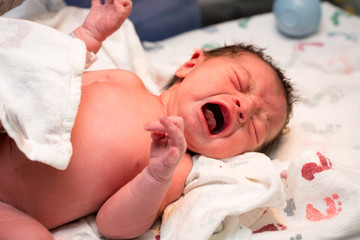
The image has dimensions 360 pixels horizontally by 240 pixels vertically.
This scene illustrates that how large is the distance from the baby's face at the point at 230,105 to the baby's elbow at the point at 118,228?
249 mm

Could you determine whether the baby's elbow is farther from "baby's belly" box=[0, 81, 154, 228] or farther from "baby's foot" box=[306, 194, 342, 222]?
"baby's foot" box=[306, 194, 342, 222]

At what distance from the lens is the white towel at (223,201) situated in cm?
90

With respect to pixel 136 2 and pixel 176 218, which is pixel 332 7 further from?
pixel 176 218

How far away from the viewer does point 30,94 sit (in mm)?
845

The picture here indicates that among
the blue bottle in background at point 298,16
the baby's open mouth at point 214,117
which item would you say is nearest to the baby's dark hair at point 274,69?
the baby's open mouth at point 214,117

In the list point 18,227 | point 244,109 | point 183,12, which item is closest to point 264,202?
point 244,109

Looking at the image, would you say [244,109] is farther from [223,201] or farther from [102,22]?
[102,22]

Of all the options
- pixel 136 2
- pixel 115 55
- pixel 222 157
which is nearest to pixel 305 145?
pixel 222 157

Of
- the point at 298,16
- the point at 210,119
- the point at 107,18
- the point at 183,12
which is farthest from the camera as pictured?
the point at 183,12

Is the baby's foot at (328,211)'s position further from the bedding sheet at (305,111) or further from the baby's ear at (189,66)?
the baby's ear at (189,66)

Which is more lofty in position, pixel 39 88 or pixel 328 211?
pixel 39 88

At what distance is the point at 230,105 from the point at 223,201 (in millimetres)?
222

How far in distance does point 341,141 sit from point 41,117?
85 cm

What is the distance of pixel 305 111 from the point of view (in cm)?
135
